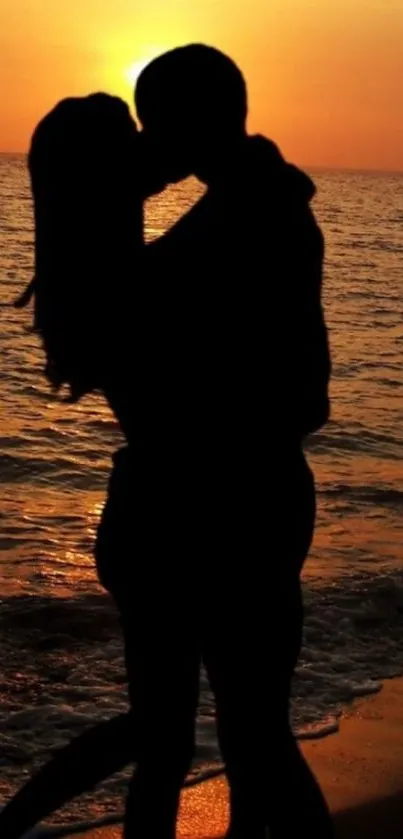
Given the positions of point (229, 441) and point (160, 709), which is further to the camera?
point (160, 709)

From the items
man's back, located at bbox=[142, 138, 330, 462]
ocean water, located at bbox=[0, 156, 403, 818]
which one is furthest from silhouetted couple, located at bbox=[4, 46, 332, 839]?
ocean water, located at bbox=[0, 156, 403, 818]

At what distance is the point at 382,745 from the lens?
4.79m

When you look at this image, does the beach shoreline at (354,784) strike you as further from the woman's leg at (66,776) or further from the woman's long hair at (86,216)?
the woman's long hair at (86,216)

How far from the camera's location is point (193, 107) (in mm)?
2277

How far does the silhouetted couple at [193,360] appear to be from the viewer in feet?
7.47

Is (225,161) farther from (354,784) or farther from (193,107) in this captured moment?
(354,784)

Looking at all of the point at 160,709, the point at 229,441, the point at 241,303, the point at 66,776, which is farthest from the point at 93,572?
the point at 241,303

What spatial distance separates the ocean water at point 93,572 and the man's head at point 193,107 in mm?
2731

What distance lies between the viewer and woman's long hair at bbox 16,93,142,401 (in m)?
2.28

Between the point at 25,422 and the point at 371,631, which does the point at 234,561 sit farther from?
the point at 25,422

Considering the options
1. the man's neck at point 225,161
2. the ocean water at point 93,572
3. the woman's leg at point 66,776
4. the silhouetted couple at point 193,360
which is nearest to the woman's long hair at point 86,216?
the silhouetted couple at point 193,360

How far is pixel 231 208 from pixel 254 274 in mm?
138

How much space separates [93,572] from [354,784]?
3.64 meters

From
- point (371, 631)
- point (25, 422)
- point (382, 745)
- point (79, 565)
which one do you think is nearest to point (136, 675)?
point (382, 745)
